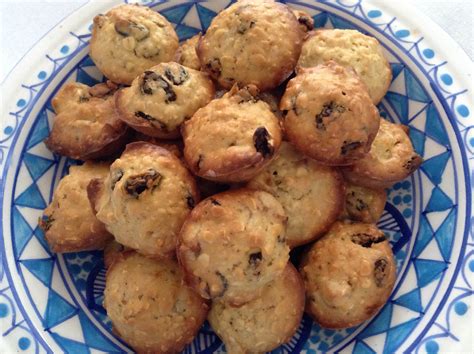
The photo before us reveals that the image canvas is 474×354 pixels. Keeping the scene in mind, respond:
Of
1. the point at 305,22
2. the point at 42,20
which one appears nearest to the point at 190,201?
the point at 305,22

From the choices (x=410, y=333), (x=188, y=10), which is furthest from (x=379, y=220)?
(x=188, y=10)

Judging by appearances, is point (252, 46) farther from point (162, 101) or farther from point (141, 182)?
point (141, 182)

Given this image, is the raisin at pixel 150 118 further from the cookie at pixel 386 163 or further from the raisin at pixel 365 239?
the raisin at pixel 365 239

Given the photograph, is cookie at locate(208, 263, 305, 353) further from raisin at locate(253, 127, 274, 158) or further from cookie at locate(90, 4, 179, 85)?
cookie at locate(90, 4, 179, 85)

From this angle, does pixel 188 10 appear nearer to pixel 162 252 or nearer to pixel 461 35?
pixel 162 252

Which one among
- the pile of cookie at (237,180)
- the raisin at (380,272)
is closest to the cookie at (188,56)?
the pile of cookie at (237,180)

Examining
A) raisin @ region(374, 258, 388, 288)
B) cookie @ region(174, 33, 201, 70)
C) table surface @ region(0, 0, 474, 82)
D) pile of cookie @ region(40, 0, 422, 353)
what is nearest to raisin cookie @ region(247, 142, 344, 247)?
pile of cookie @ region(40, 0, 422, 353)
